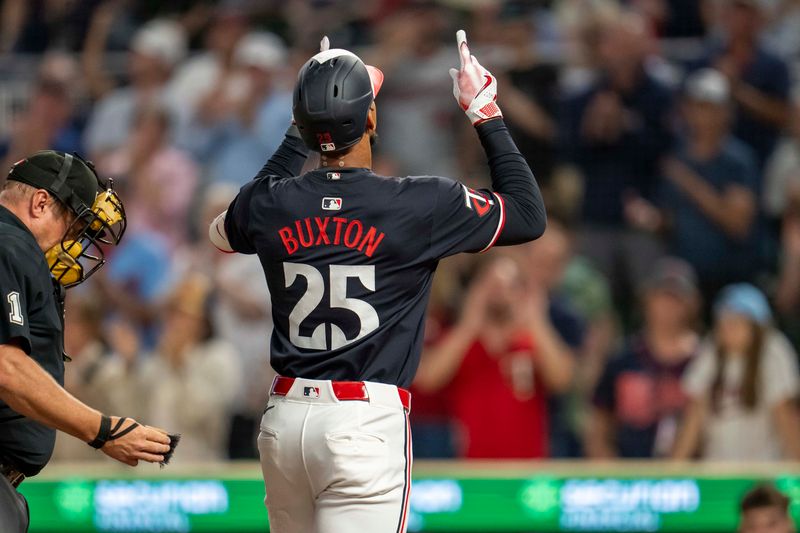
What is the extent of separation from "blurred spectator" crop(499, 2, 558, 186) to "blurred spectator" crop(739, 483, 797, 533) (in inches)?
147

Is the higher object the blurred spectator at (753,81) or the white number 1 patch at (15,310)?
the blurred spectator at (753,81)

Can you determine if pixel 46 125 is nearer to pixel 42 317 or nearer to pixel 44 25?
pixel 44 25

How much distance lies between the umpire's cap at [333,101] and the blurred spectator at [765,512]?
7.80 feet

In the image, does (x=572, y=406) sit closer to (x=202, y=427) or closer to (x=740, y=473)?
(x=740, y=473)

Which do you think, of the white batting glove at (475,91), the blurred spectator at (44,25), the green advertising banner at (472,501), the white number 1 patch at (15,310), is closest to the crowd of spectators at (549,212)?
the green advertising banner at (472,501)

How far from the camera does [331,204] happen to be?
3.58 metres

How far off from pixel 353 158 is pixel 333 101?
206 millimetres

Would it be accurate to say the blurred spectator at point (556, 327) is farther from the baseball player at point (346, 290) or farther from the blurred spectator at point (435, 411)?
the baseball player at point (346, 290)

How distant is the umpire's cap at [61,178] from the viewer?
3684 millimetres

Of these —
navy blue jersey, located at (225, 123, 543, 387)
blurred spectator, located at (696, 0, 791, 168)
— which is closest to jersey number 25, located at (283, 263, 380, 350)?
navy blue jersey, located at (225, 123, 543, 387)

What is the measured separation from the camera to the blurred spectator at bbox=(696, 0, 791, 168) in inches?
326

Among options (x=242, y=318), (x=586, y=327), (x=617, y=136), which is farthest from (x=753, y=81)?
(x=242, y=318)

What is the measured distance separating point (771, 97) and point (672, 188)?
92 cm

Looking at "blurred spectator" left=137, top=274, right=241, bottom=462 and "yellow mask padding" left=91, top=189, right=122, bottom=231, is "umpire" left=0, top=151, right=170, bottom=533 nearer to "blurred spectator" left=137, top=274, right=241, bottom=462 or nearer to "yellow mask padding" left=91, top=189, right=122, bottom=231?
"yellow mask padding" left=91, top=189, right=122, bottom=231
